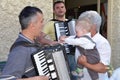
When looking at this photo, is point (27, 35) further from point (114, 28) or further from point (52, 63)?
point (114, 28)

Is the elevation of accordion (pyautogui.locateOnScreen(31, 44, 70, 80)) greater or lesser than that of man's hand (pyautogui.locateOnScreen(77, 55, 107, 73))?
greater

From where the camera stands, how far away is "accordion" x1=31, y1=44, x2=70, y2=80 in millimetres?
2946

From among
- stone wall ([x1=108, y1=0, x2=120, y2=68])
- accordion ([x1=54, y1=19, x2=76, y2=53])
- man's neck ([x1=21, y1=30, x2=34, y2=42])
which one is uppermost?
man's neck ([x1=21, y1=30, x2=34, y2=42])

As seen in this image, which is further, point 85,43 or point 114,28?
point 114,28

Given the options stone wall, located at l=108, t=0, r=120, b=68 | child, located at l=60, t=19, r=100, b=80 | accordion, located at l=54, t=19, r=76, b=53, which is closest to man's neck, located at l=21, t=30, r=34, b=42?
child, located at l=60, t=19, r=100, b=80

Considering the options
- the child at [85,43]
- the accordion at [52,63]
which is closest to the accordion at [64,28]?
the child at [85,43]

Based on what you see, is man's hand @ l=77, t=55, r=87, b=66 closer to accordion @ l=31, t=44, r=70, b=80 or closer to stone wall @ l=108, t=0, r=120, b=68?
accordion @ l=31, t=44, r=70, b=80

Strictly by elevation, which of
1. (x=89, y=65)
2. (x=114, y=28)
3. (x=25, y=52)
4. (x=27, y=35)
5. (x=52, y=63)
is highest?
(x=27, y=35)

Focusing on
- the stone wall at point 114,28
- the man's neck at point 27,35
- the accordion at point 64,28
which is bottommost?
the stone wall at point 114,28

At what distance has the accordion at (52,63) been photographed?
2.95 m

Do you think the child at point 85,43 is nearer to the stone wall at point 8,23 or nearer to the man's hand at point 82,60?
the man's hand at point 82,60

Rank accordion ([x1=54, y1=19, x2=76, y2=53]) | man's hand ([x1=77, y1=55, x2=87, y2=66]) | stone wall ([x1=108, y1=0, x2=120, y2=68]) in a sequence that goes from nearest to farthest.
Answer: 1. man's hand ([x1=77, y1=55, x2=87, y2=66])
2. accordion ([x1=54, y1=19, x2=76, y2=53])
3. stone wall ([x1=108, y1=0, x2=120, y2=68])

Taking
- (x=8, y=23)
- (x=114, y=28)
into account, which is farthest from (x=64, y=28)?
(x=114, y=28)

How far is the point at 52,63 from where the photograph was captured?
3.07 meters
